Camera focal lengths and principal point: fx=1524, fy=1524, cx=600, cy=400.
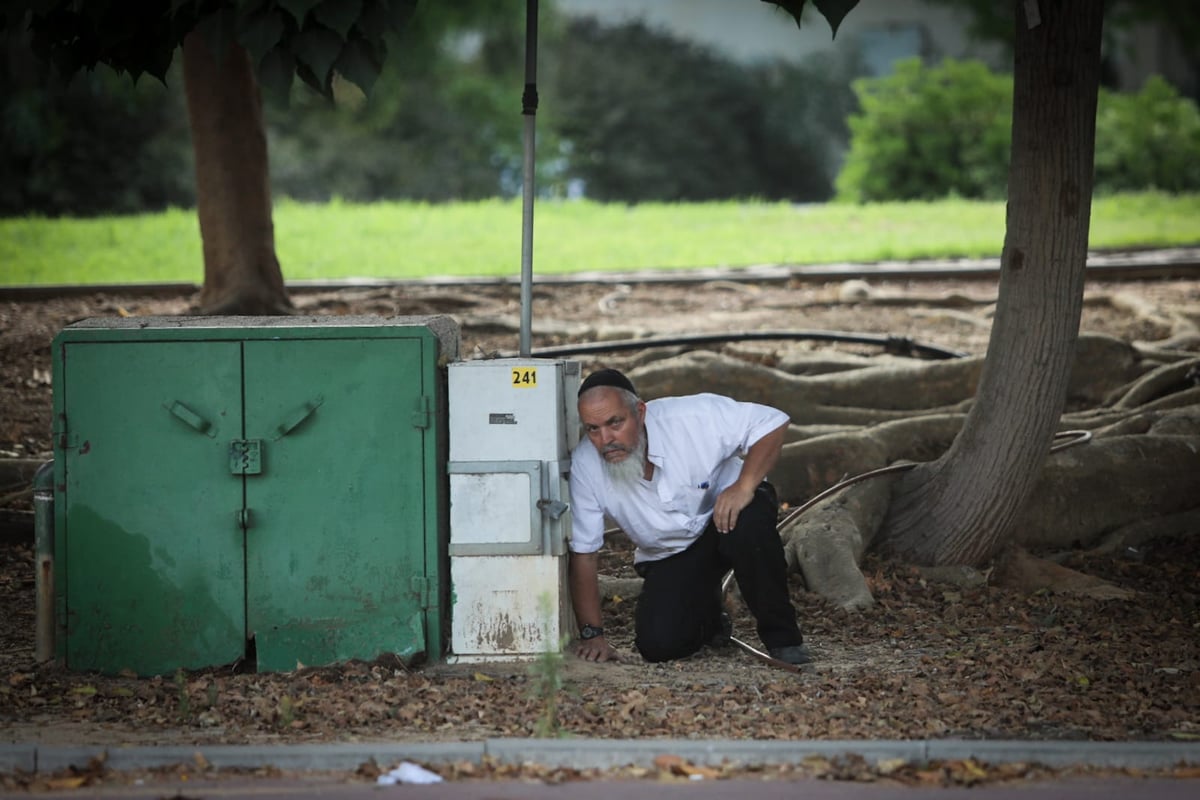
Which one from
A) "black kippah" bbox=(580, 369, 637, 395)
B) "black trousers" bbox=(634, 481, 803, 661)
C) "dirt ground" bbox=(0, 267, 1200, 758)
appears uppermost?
"black kippah" bbox=(580, 369, 637, 395)

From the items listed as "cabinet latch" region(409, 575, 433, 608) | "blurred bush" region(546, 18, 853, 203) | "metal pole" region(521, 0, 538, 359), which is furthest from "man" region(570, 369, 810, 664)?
"blurred bush" region(546, 18, 853, 203)

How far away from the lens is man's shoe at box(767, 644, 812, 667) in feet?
21.1

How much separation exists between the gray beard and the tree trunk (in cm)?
237

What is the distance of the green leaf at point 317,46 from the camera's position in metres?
6.21

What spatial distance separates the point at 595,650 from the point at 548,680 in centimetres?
84

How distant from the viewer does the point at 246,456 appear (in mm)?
6238

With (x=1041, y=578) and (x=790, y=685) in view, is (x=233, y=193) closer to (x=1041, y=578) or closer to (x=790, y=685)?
(x=1041, y=578)

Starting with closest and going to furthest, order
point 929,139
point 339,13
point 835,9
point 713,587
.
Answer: point 835,9 < point 339,13 < point 713,587 < point 929,139

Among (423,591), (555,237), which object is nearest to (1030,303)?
(423,591)

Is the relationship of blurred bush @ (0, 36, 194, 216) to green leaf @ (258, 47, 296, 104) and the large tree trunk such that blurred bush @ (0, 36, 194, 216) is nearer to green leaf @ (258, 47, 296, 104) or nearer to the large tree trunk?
the large tree trunk

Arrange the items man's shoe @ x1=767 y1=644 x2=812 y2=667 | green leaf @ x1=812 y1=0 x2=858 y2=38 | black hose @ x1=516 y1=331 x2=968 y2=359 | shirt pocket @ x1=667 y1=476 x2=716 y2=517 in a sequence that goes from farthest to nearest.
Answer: black hose @ x1=516 y1=331 x2=968 y2=359, shirt pocket @ x1=667 y1=476 x2=716 y2=517, man's shoe @ x1=767 y1=644 x2=812 y2=667, green leaf @ x1=812 y1=0 x2=858 y2=38

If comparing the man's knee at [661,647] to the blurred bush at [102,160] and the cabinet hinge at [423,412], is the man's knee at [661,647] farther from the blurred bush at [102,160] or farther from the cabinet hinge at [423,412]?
the blurred bush at [102,160]

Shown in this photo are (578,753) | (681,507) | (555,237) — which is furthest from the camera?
(555,237)

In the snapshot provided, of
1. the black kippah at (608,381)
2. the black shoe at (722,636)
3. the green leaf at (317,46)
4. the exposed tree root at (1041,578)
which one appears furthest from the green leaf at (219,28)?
the exposed tree root at (1041,578)
